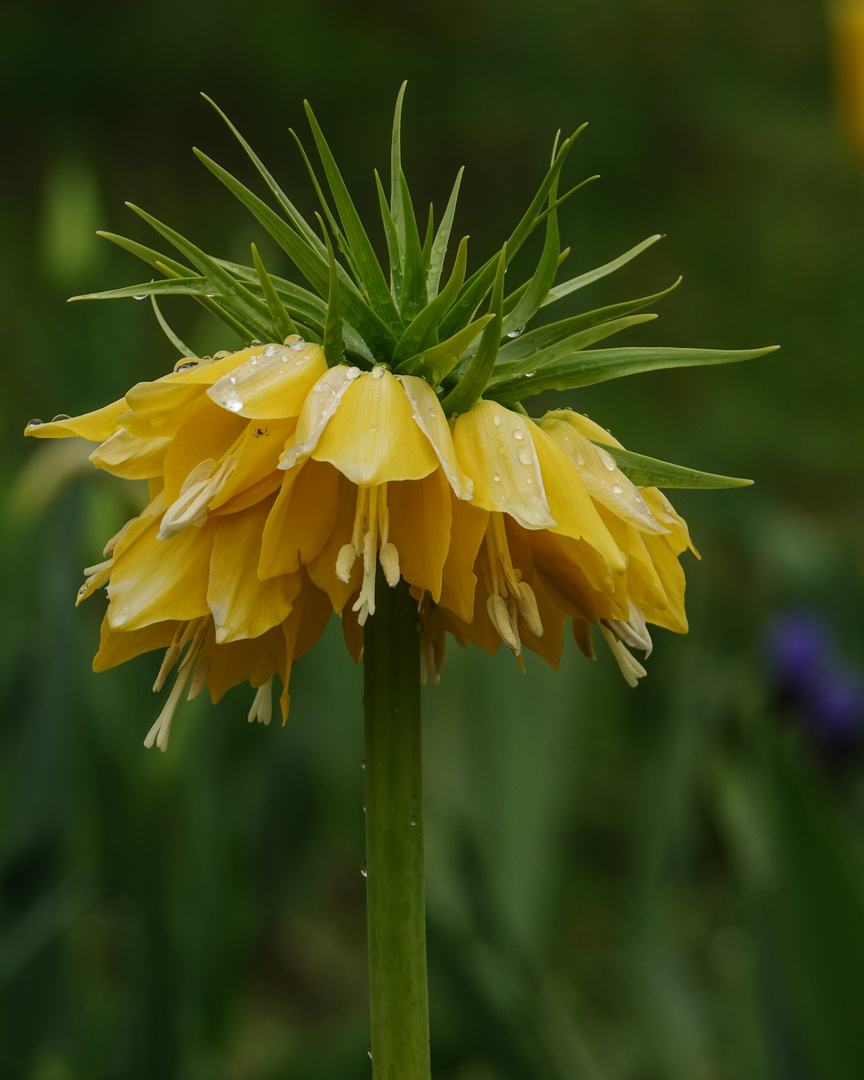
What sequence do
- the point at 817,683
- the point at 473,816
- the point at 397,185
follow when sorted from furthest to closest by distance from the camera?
the point at 817,683 < the point at 473,816 < the point at 397,185

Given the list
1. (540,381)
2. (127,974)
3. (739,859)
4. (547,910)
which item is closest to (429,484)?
(540,381)

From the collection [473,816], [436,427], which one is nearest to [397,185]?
[436,427]

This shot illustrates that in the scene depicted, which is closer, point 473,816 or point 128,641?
point 128,641

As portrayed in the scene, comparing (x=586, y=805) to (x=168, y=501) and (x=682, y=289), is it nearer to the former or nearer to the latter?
(x=168, y=501)

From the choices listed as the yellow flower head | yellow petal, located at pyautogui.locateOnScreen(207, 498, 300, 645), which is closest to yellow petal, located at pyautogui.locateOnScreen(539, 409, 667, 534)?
the yellow flower head

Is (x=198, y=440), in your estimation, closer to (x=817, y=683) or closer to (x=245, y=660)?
(x=245, y=660)

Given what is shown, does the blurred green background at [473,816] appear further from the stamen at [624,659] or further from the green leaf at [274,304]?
the green leaf at [274,304]
